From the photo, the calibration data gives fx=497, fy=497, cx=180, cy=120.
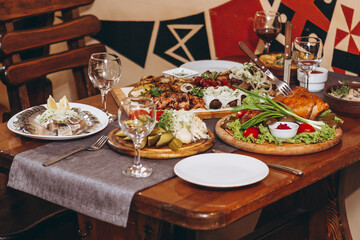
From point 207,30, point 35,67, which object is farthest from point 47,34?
point 207,30

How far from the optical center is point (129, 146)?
1.61 meters

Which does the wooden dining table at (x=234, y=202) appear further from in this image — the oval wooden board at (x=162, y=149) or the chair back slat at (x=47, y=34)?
the chair back slat at (x=47, y=34)

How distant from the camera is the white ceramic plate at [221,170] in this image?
135 cm

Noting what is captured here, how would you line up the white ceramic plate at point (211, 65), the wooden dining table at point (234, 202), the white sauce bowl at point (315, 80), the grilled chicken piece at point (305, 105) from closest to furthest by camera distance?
the wooden dining table at point (234, 202) → the grilled chicken piece at point (305, 105) → the white sauce bowl at point (315, 80) → the white ceramic plate at point (211, 65)

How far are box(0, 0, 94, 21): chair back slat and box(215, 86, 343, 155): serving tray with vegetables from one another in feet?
5.96

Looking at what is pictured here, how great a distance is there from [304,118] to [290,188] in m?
0.44

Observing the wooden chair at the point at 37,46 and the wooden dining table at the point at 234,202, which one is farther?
the wooden chair at the point at 37,46

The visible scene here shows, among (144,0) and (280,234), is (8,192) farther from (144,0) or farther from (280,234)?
(144,0)

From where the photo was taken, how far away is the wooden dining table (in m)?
1.26

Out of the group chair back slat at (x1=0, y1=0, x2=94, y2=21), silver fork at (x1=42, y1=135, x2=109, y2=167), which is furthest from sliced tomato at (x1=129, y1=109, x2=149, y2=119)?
chair back slat at (x1=0, y1=0, x2=94, y2=21)

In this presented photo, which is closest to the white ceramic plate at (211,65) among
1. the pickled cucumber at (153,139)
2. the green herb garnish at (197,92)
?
the green herb garnish at (197,92)

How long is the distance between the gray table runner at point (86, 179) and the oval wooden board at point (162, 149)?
2 centimetres

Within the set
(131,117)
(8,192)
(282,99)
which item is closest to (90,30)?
(8,192)

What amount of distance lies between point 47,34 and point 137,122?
202 cm
